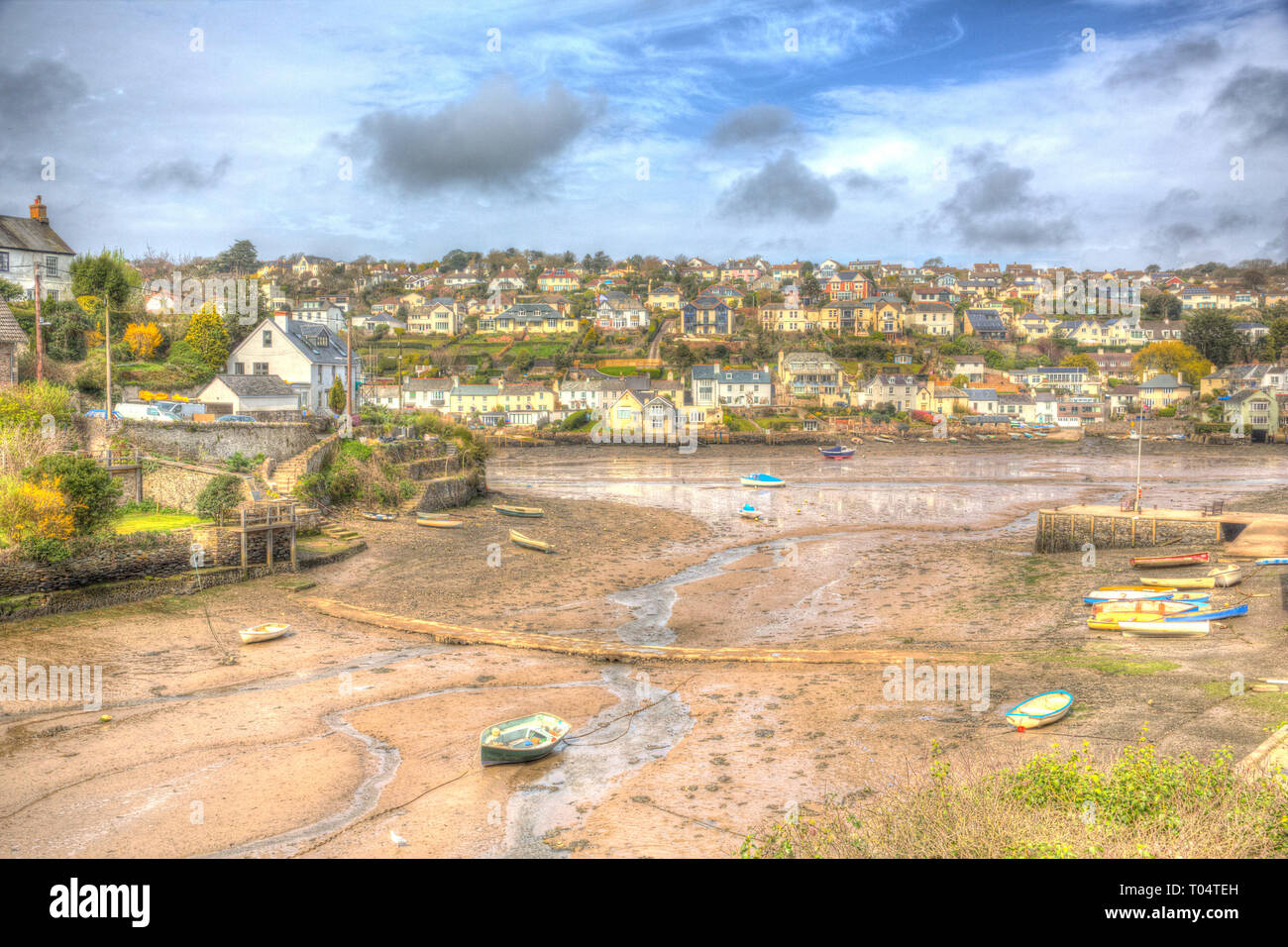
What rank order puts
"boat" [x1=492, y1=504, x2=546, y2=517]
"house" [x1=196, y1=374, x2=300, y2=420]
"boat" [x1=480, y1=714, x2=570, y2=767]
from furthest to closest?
"boat" [x1=492, y1=504, x2=546, y2=517]
"house" [x1=196, y1=374, x2=300, y2=420]
"boat" [x1=480, y1=714, x2=570, y2=767]

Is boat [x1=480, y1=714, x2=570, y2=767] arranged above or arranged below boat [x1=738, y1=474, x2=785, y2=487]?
below

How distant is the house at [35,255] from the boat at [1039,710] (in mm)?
44714

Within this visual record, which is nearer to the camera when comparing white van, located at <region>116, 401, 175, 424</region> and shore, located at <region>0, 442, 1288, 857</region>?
shore, located at <region>0, 442, 1288, 857</region>

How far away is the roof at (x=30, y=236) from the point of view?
4066 cm

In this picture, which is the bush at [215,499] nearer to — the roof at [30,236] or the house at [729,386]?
the roof at [30,236]

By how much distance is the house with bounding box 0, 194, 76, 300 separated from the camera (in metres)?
40.4

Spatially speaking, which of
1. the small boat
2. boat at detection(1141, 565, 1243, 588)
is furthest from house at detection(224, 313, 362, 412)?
boat at detection(1141, 565, 1243, 588)

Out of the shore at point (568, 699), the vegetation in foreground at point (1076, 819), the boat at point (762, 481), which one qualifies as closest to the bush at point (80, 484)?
the shore at point (568, 699)

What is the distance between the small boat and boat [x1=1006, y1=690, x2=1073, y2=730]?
1493 centimetres

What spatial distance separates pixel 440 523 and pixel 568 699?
1858cm

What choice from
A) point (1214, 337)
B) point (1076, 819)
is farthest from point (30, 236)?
point (1214, 337)

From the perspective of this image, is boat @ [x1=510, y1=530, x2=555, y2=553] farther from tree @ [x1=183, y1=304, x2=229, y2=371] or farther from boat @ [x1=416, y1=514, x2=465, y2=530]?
tree @ [x1=183, y1=304, x2=229, y2=371]

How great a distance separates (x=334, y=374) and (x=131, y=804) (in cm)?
3632
